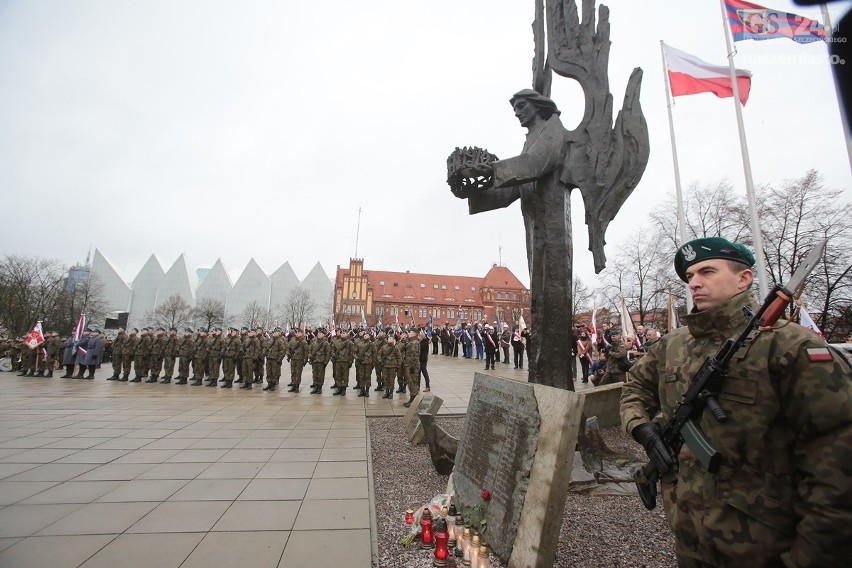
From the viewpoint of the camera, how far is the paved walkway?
3.03m

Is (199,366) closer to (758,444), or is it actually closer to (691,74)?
(758,444)

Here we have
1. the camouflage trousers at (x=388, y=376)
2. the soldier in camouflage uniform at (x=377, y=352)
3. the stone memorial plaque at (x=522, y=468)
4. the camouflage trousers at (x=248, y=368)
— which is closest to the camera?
the stone memorial plaque at (x=522, y=468)

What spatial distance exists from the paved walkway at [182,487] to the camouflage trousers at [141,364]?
579cm

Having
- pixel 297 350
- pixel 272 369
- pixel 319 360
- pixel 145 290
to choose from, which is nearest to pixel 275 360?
pixel 272 369

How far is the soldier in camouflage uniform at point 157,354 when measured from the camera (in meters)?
14.4

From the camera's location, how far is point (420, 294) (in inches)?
2980

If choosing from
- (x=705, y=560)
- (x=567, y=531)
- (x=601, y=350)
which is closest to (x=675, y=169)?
(x=601, y=350)

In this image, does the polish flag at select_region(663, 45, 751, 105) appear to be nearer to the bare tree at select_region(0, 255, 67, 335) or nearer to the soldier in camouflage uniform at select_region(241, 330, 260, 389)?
the soldier in camouflage uniform at select_region(241, 330, 260, 389)

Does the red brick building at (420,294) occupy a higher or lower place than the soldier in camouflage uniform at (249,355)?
higher

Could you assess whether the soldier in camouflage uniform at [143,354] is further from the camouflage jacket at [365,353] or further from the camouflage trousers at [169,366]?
the camouflage jacket at [365,353]

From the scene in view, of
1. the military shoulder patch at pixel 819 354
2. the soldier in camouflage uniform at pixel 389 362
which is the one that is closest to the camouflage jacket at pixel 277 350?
the soldier in camouflage uniform at pixel 389 362

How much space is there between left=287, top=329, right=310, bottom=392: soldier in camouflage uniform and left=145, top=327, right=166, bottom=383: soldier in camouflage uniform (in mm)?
5659

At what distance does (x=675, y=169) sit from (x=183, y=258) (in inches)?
2818

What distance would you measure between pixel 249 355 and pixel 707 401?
13.9m
